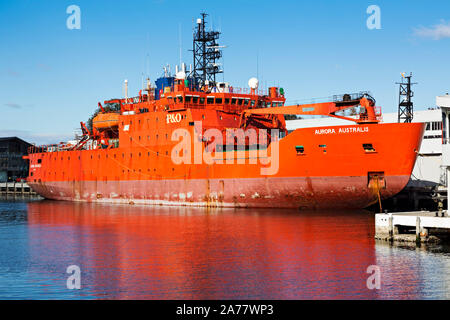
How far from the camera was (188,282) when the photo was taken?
17984 millimetres

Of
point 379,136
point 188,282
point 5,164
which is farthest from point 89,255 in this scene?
point 5,164

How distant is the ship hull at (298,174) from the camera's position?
3216 cm

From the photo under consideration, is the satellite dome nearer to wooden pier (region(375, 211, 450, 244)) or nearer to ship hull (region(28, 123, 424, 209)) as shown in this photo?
ship hull (region(28, 123, 424, 209))

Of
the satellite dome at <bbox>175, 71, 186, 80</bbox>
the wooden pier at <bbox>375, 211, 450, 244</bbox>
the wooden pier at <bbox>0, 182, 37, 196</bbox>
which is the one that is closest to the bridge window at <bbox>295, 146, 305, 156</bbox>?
the wooden pier at <bbox>375, 211, 450, 244</bbox>

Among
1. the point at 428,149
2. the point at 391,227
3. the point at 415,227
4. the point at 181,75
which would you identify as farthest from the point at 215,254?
the point at 428,149

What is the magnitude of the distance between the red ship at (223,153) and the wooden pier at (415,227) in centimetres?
829

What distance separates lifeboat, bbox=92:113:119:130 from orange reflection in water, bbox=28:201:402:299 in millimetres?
15986

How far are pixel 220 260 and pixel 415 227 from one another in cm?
923

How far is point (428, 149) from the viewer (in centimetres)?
4816

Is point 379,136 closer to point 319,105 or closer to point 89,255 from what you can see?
point 319,105

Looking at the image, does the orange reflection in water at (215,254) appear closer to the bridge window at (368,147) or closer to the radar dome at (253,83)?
the bridge window at (368,147)
